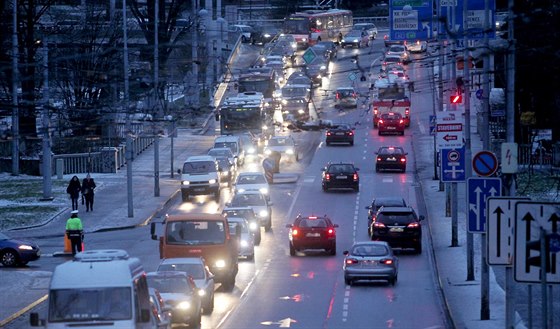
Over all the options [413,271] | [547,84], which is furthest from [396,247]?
[547,84]

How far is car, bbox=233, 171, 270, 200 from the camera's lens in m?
54.6

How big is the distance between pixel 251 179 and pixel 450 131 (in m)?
19.7

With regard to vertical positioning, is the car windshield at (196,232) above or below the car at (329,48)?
Answer: below

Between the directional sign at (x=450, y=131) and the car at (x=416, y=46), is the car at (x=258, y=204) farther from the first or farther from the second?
the car at (x=416, y=46)

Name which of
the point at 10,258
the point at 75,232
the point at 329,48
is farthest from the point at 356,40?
the point at 10,258

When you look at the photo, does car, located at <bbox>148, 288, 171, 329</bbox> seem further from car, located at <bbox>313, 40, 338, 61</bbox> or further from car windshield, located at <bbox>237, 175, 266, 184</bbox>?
car, located at <bbox>313, 40, 338, 61</bbox>

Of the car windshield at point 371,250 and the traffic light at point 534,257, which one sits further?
the car windshield at point 371,250

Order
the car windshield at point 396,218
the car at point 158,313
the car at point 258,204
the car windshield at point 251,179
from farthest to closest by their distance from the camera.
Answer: the car windshield at point 251,179 < the car at point 258,204 < the car windshield at point 396,218 < the car at point 158,313

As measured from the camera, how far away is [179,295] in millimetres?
27078

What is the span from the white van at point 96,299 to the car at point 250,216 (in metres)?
22.8

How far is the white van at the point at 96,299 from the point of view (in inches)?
826

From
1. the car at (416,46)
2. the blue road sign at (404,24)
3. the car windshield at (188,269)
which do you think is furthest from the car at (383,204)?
the car at (416,46)

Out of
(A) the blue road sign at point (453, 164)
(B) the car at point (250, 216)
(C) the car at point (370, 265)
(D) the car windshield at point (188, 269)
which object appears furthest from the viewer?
(B) the car at point (250, 216)

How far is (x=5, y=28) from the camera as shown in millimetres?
62156
